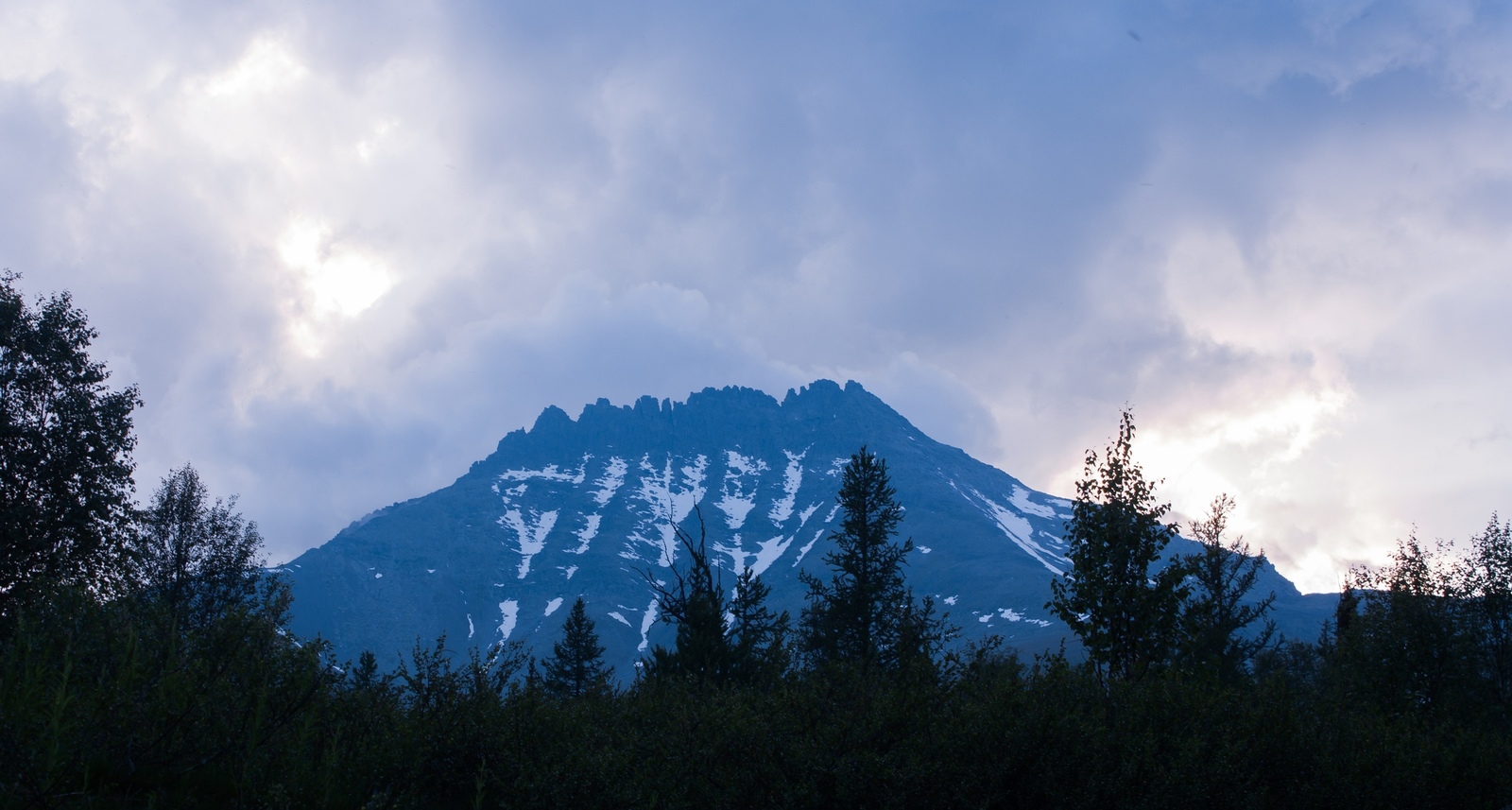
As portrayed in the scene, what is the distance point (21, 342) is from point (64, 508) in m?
4.58

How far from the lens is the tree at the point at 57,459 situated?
22797mm

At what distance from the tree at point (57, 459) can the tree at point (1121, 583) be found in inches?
907

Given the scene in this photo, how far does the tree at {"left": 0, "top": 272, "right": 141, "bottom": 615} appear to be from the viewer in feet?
74.8

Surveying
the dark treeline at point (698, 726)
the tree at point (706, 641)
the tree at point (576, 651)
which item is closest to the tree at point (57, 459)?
the dark treeline at point (698, 726)

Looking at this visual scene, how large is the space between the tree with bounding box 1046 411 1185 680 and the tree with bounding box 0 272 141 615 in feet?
75.6

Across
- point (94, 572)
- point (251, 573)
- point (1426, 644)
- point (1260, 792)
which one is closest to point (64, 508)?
point (94, 572)

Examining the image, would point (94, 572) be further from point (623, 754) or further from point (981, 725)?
point (981, 725)

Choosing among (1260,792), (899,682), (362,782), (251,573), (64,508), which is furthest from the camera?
(251,573)

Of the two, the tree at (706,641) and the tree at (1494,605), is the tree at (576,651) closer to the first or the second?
the tree at (706,641)

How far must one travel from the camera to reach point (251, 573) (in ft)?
133

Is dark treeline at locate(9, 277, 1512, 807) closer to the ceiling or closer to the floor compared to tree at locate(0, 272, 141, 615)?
closer to the floor

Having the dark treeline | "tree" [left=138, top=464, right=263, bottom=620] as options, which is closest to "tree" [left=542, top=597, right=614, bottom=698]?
"tree" [left=138, top=464, right=263, bottom=620]

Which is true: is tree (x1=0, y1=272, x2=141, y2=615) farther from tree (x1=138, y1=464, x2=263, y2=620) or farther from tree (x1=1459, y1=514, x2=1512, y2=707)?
tree (x1=1459, y1=514, x2=1512, y2=707)

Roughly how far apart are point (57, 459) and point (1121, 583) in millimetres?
26606
